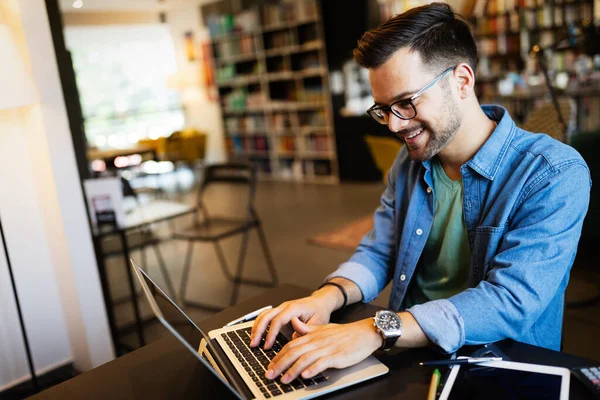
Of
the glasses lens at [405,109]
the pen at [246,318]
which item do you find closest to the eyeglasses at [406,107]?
the glasses lens at [405,109]

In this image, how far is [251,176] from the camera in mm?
3484

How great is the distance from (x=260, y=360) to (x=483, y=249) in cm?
56

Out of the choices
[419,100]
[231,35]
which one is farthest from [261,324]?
[231,35]

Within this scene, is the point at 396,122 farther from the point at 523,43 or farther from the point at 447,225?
the point at 523,43

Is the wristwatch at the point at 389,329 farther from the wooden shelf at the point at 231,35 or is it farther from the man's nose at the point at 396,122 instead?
the wooden shelf at the point at 231,35

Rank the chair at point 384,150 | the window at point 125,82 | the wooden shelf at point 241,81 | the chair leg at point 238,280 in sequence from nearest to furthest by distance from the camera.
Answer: the chair leg at point 238,280
the chair at point 384,150
the wooden shelf at point 241,81
the window at point 125,82

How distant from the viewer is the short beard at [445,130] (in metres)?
1.23

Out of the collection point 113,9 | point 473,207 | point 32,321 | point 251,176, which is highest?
point 113,9

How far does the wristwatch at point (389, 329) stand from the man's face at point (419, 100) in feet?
1.38

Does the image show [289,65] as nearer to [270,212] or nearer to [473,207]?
[270,212]

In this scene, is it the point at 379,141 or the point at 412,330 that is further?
the point at 379,141

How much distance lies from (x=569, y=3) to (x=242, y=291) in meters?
4.70

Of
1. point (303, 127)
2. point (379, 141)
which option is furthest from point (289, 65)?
point (379, 141)

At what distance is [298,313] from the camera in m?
1.17
